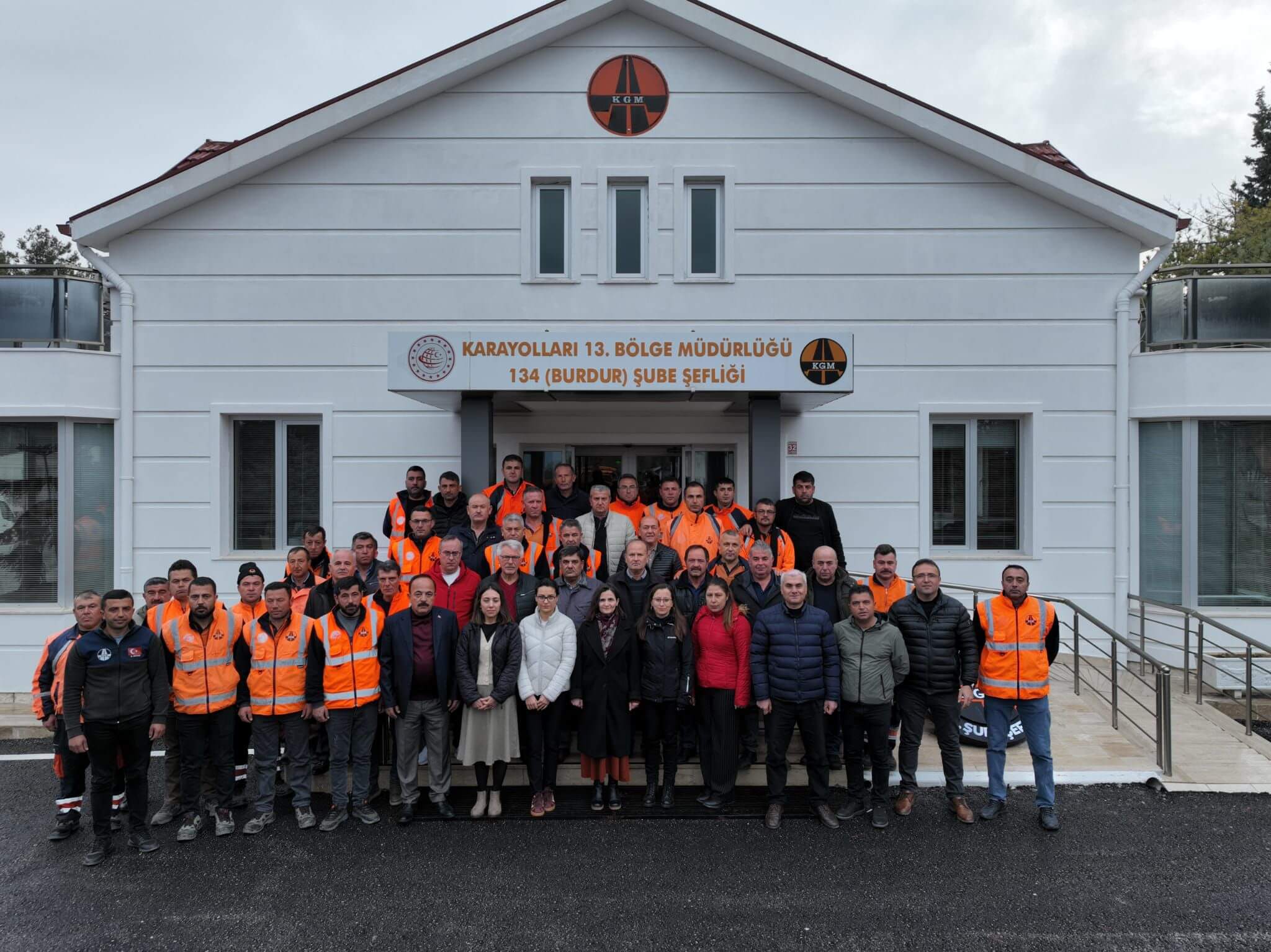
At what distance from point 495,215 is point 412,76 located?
1.89 meters

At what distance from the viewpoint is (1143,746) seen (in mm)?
6316

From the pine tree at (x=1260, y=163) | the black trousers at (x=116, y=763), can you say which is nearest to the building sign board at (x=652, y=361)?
the black trousers at (x=116, y=763)

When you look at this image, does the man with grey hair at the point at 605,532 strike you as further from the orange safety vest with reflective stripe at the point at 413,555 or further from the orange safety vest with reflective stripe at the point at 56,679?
the orange safety vest with reflective stripe at the point at 56,679

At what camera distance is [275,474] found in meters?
9.29

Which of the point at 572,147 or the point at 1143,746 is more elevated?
the point at 572,147

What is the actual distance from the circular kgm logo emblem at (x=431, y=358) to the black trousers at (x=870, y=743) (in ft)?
14.6

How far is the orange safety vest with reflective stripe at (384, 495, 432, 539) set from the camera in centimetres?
735

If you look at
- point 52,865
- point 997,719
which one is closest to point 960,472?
point 997,719

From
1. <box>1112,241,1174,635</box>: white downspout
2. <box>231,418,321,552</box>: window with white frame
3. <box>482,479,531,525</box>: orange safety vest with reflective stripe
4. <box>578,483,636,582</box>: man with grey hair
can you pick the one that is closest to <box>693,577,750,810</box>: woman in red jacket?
<box>578,483,636,582</box>: man with grey hair

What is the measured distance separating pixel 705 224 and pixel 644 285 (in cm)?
116

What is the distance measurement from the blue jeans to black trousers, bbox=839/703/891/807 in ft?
2.74

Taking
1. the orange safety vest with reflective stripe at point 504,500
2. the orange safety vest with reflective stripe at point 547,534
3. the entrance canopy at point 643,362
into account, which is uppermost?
the entrance canopy at point 643,362

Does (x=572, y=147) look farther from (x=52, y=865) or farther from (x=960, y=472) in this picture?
(x=52, y=865)

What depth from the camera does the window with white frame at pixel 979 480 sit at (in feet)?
30.7
